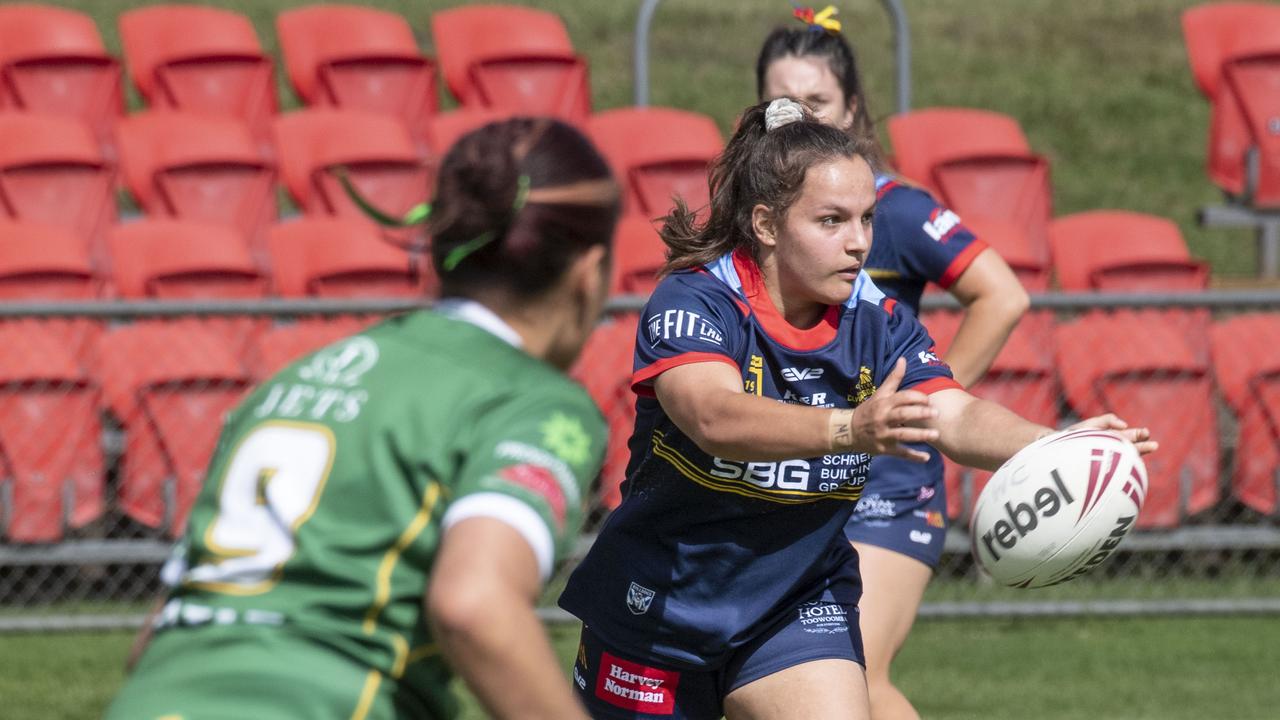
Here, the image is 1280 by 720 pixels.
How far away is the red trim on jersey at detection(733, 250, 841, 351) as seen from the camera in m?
3.40

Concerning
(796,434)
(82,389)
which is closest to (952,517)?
(82,389)

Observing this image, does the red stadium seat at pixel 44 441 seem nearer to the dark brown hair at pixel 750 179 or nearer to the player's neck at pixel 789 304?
the dark brown hair at pixel 750 179

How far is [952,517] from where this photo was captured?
703 cm

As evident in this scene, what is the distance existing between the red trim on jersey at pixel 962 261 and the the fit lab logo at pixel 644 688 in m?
1.40

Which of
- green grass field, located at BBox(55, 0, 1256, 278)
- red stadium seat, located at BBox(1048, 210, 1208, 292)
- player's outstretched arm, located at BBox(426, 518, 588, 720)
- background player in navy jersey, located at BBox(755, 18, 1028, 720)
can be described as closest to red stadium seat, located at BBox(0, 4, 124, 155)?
red stadium seat, located at BBox(1048, 210, 1208, 292)

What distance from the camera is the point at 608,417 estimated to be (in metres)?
6.86

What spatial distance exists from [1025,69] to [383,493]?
50.7 ft

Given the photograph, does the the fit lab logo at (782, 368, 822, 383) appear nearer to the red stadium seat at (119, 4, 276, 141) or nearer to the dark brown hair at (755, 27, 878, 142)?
the dark brown hair at (755, 27, 878, 142)

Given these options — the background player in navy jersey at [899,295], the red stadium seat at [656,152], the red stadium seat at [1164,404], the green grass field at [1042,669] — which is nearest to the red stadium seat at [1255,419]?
the red stadium seat at [1164,404]

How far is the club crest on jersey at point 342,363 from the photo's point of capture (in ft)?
7.13

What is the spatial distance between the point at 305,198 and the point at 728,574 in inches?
242

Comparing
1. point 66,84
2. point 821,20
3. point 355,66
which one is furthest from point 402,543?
point 355,66

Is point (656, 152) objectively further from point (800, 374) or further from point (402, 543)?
point (402, 543)

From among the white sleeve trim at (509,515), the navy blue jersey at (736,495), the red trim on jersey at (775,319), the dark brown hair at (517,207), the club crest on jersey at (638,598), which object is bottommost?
the club crest on jersey at (638,598)
